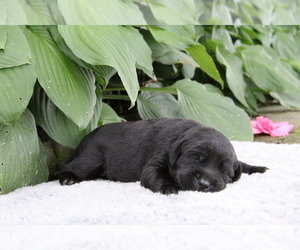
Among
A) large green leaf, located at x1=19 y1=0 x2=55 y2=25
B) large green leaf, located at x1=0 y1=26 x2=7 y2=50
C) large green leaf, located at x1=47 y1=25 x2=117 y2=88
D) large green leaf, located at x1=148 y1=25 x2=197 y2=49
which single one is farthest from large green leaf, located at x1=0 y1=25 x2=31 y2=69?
large green leaf, located at x1=148 y1=25 x2=197 y2=49

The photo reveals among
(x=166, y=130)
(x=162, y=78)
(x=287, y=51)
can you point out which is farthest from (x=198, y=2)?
(x=287, y=51)

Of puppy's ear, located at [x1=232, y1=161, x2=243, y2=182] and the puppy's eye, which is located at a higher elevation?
the puppy's eye

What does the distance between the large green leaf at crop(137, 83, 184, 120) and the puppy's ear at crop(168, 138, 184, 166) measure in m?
0.87

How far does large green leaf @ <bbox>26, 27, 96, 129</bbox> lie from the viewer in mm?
2016

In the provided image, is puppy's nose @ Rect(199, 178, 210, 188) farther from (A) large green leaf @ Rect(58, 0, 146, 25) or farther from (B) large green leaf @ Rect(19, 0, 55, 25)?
(B) large green leaf @ Rect(19, 0, 55, 25)

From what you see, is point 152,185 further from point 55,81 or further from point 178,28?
point 178,28

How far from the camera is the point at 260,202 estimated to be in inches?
63.9

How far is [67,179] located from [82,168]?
96mm

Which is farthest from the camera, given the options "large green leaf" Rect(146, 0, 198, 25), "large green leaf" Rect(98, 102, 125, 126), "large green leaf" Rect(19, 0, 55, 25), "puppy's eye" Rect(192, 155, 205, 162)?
"large green leaf" Rect(98, 102, 125, 126)

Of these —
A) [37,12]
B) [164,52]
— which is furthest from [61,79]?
[164,52]

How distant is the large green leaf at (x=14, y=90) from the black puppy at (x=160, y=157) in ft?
1.51

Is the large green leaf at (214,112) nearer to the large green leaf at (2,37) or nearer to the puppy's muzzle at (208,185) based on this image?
the puppy's muzzle at (208,185)

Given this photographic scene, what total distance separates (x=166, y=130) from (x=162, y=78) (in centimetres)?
135

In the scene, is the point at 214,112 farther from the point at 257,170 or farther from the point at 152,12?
the point at 152,12
